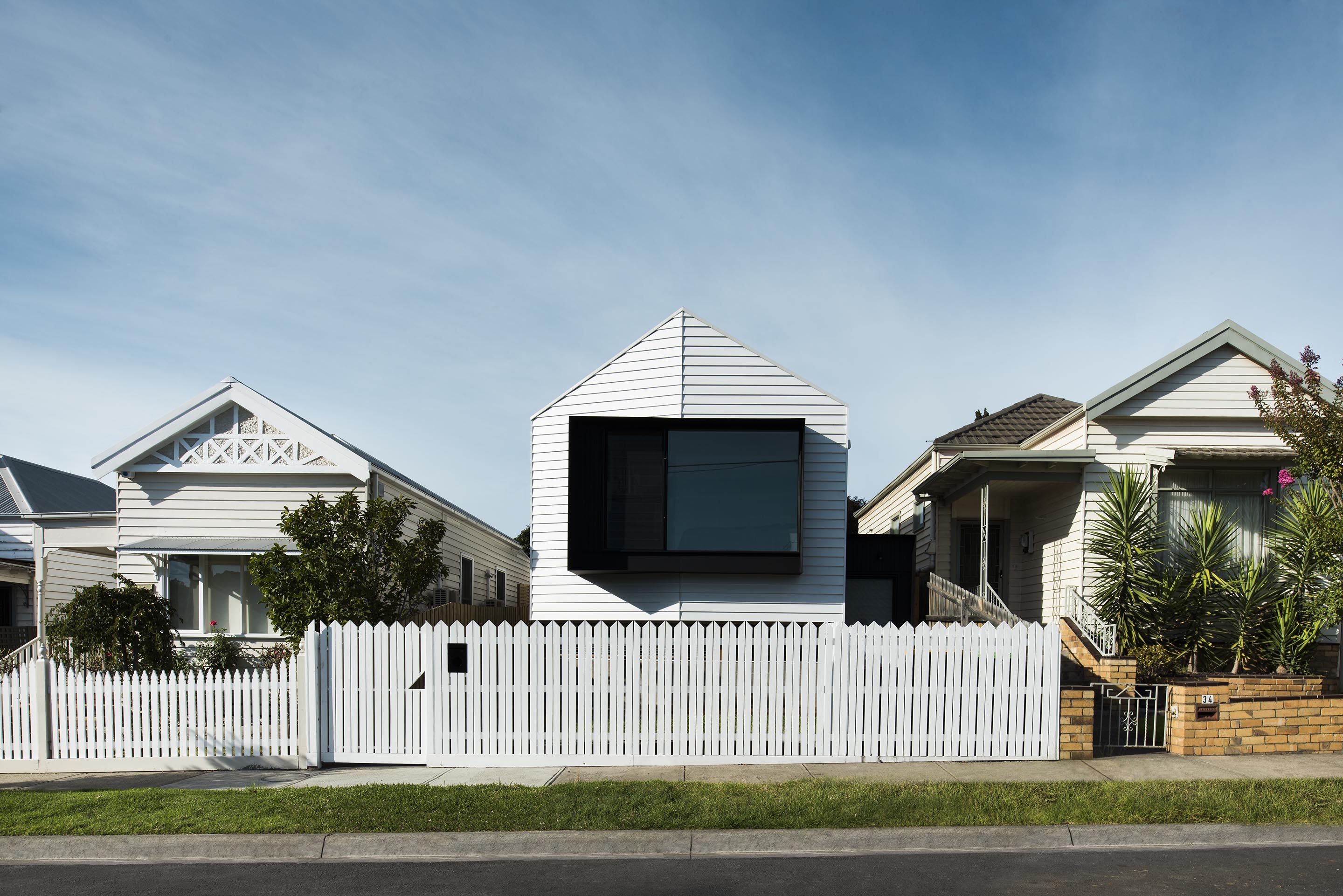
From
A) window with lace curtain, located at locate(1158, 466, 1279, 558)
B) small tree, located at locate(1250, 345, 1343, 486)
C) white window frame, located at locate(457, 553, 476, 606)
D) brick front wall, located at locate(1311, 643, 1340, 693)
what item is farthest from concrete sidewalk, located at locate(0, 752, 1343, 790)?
white window frame, located at locate(457, 553, 476, 606)

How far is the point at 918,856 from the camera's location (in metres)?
7.41

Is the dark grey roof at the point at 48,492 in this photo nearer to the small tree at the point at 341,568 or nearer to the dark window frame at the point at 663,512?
the small tree at the point at 341,568

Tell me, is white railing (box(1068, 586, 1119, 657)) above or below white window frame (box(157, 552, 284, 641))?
below

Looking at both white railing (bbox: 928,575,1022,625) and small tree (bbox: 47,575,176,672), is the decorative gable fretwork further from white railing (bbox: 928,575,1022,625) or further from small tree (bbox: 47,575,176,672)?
white railing (bbox: 928,575,1022,625)

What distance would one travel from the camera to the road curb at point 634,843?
7512mm

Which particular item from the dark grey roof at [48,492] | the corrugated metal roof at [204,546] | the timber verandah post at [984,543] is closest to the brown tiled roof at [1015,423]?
the timber verandah post at [984,543]

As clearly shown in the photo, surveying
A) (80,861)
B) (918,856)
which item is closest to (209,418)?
(80,861)

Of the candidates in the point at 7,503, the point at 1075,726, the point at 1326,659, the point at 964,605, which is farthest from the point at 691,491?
the point at 7,503

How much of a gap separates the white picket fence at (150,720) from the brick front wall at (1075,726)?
8471mm

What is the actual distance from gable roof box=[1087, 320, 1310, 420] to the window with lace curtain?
144cm

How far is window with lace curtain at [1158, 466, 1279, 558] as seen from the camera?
15.2 meters

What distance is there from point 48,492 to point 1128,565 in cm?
2914

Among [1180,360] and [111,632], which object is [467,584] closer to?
[111,632]

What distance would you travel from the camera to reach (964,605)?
1577cm
